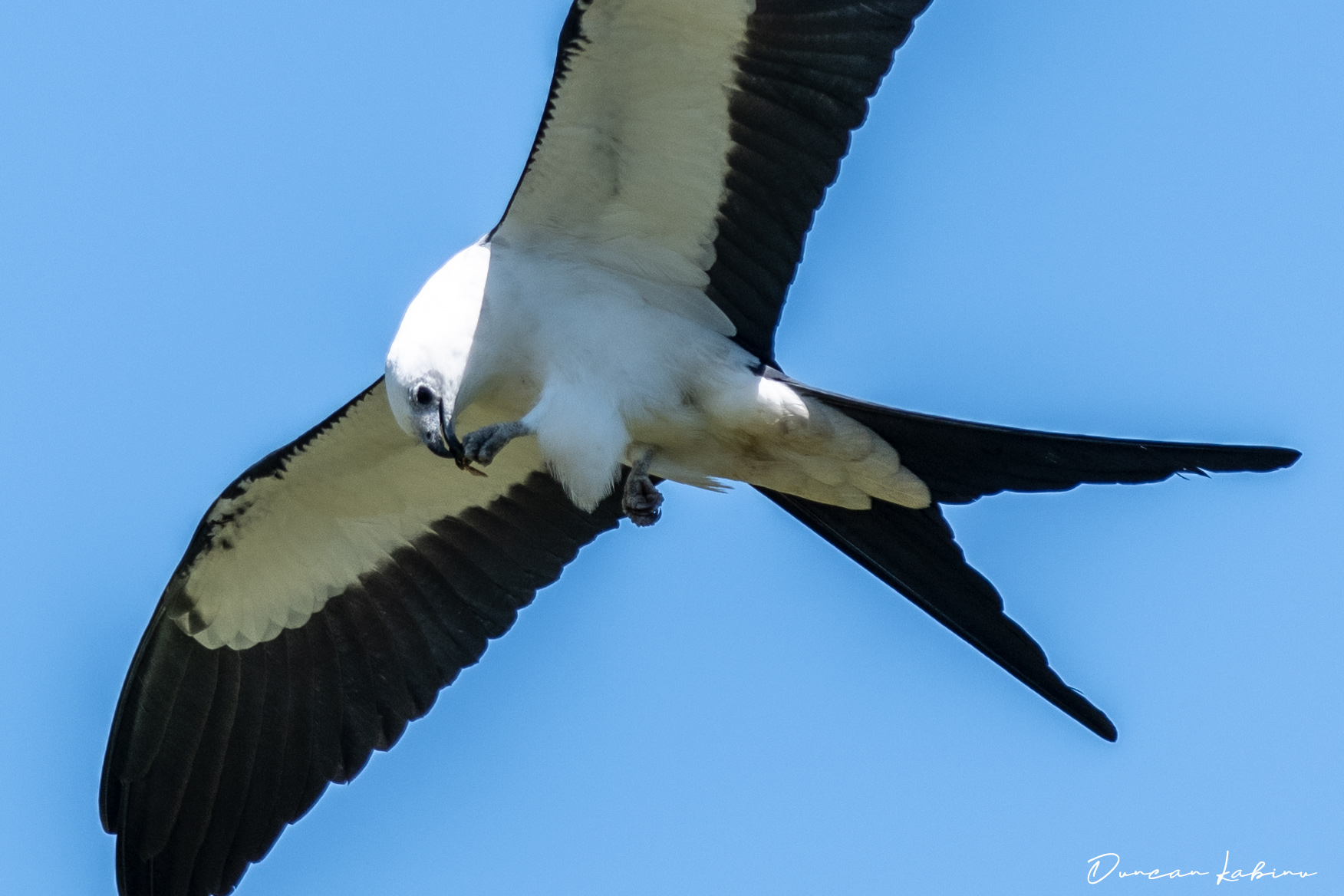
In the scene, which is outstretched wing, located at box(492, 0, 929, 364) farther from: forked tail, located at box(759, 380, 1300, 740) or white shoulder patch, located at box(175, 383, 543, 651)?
white shoulder patch, located at box(175, 383, 543, 651)

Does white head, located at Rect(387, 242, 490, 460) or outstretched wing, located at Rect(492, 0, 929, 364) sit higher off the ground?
outstretched wing, located at Rect(492, 0, 929, 364)

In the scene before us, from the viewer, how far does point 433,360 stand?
5129 mm

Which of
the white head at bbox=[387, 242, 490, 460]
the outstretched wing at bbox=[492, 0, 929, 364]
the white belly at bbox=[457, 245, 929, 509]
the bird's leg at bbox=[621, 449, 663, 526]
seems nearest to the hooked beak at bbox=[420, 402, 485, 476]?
the white head at bbox=[387, 242, 490, 460]

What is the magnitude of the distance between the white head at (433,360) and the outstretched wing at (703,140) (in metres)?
0.41

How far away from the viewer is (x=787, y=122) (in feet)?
17.3

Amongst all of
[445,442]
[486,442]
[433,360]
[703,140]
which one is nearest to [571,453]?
[486,442]

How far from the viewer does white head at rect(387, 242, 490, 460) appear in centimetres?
510

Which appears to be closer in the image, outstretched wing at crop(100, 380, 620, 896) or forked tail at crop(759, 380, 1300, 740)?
forked tail at crop(759, 380, 1300, 740)

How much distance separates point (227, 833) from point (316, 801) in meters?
0.38

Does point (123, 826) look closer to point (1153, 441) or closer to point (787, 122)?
point (787, 122)

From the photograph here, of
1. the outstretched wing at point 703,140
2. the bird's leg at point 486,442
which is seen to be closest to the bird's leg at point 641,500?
the bird's leg at point 486,442

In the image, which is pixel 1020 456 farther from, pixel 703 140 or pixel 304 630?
pixel 304 630

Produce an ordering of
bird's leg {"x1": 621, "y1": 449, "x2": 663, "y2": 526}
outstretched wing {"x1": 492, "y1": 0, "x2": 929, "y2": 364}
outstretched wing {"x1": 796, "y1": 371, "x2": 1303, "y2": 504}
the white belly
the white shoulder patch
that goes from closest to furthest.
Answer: outstretched wing {"x1": 796, "y1": 371, "x2": 1303, "y2": 504}, outstretched wing {"x1": 492, "y1": 0, "x2": 929, "y2": 364}, the white belly, bird's leg {"x1": 621, "y1": 449, "x2": 663, "y2": 526}, the white shoulder patch

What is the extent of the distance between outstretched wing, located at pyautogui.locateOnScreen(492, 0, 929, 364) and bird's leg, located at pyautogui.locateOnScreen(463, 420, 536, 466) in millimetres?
793
